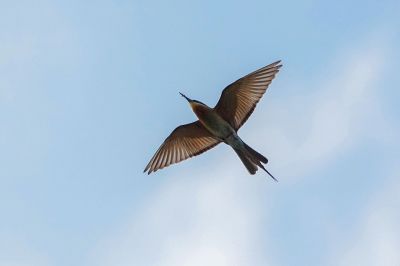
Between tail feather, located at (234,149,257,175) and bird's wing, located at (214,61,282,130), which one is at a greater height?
bird's wing, located at (214,61,282,130)

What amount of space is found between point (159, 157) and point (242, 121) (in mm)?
1978

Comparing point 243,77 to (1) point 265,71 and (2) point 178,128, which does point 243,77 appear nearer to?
(1) point 265,71

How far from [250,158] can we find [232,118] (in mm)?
1030

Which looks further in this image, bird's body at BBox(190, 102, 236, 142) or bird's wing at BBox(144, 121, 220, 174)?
bird's wing at BBox(144, 121, 220, 174)

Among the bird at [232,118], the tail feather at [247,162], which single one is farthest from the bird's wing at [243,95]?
the tail feather at [247,162]

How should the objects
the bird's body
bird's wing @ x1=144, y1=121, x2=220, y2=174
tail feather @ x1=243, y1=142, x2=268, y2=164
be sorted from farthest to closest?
1. bird's wing @ x1=144, y1=121, x2=220, y2=174
2. the bird's body
3. tail feather @ x1=243, y1=142, x2=268, y2=164

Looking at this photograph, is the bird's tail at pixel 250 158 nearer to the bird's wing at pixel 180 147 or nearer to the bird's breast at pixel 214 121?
the bird's breast at pixel 214 121

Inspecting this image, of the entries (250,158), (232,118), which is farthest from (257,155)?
(232,118)

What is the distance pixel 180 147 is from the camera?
18.2 m

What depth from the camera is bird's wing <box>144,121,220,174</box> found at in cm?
1803

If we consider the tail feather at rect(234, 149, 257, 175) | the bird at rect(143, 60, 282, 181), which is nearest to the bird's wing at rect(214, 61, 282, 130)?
the bird at rect(143, 60, 282, 181)

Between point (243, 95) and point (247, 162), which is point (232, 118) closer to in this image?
point (243, 95)

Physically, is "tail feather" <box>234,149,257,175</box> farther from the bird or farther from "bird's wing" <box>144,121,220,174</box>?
"bird's wing" <box>144,121,220,174</box>

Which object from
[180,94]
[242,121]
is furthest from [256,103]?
[180,94]
